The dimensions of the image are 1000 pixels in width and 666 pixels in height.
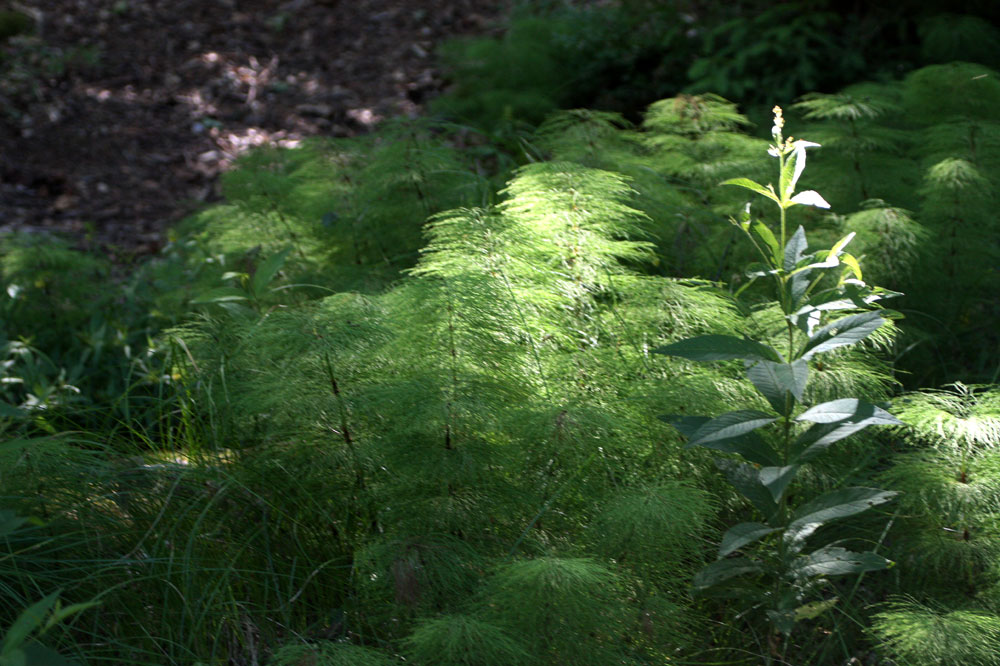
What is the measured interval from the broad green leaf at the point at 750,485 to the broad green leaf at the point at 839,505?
0.18 ft

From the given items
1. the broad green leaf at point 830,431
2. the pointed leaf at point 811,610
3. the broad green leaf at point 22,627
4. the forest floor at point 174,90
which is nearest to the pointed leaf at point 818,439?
the broad green leaf at point 830,431

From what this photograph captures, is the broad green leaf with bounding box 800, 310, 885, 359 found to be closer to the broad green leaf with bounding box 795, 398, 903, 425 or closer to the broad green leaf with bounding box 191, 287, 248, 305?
the broad green leaf with bounding box 795, 398, 903, 425

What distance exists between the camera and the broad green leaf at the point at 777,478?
143 cm

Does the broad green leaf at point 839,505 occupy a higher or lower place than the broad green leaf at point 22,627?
lower

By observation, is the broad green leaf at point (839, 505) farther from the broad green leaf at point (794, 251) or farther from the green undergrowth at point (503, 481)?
the broad green leaf at point (794, 251)

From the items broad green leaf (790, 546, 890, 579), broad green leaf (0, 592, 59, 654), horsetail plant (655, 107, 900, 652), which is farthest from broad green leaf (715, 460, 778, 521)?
broad green leaf (0, 592, 59, 654)

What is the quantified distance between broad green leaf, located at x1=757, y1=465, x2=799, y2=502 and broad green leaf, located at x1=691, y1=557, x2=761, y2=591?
17cm

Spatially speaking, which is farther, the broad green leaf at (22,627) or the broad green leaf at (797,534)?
the broad green leaf at (797,534)

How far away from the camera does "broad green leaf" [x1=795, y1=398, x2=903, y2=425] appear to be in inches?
55.2

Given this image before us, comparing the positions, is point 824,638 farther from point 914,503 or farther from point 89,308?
point 89,308

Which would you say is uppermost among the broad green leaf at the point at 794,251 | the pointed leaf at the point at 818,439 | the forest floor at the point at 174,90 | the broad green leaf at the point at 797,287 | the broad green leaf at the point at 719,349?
the broad green leaf at the point at 794,251

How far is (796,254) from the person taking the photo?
5.12ft

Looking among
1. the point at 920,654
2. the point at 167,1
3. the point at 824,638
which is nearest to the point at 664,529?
the point at 920,654

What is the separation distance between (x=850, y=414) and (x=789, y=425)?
15cm
